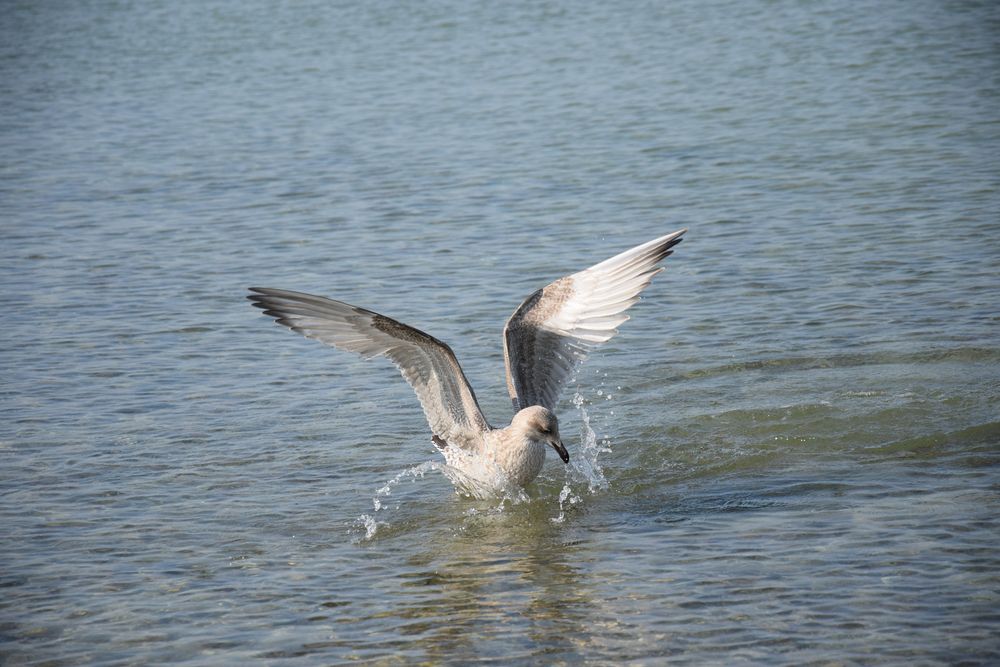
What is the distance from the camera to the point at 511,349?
856 cm

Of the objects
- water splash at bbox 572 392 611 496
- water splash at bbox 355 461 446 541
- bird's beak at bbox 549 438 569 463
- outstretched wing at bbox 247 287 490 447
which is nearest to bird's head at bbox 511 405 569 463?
bird's beak at bbox 549 438 569 463

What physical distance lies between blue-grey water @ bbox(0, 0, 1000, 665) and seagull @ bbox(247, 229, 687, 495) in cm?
35

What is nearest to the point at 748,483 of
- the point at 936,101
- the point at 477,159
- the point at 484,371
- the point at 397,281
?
the point at 484,371

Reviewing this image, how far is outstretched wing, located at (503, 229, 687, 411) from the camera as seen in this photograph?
855 cm

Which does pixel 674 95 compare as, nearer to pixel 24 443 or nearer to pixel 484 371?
pixel 484 371

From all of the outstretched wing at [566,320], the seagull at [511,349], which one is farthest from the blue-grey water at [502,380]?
the outstretched wing at [566,320]

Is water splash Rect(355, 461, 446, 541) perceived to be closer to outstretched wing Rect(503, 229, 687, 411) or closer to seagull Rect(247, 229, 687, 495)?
seagull Rect(247, 229, 687, 495)

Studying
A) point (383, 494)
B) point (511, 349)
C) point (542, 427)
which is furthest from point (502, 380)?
point (542, 427)

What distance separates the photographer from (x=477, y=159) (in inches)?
720

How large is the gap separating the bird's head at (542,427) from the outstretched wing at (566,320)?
0.57m

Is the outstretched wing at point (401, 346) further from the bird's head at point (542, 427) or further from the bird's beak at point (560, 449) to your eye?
the bird's beak at point (560, 449)

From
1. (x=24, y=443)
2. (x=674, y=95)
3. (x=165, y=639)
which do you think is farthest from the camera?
(x=674, y=95)

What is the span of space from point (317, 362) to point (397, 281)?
6.76ft

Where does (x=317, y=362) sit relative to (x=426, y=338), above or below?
below
